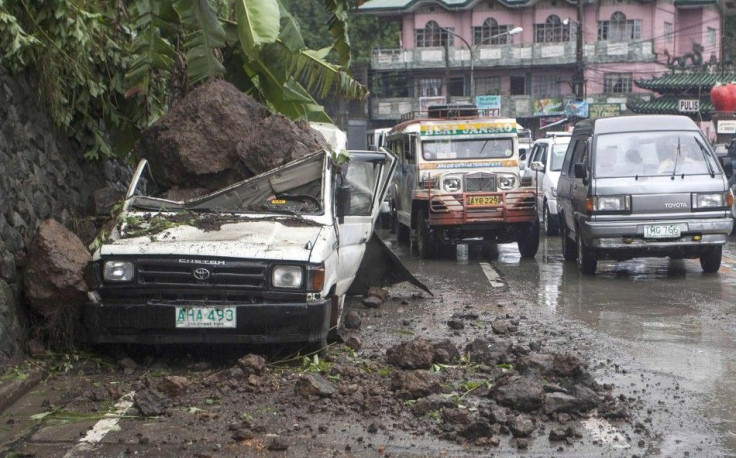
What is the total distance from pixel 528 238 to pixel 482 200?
1072mm

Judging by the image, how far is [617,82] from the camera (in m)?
64.2

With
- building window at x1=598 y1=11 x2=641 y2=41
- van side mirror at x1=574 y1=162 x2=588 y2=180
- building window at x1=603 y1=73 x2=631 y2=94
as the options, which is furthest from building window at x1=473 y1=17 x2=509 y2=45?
van side mirror at x1=574 y1=162 x2=588 y2=180

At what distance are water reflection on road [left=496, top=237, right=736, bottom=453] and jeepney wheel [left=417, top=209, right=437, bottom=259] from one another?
1.15 metres

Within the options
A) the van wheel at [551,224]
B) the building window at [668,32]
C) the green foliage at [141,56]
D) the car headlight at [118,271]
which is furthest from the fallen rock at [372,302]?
the building window at [668,32]

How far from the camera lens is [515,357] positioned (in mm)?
8188

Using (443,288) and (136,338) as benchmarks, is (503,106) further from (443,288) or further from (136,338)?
(136,338)

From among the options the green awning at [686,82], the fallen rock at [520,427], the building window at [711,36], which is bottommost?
the fallen rock at [520,427]

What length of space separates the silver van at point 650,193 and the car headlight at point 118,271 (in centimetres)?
751

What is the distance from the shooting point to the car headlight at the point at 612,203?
1358 centimetres

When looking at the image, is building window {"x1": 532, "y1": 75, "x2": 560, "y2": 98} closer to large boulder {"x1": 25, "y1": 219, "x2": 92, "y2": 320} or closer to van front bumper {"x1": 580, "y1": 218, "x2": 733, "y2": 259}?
van front bumper {"x1": 580, "y1": 218, "x2": 733, "y2": 259}

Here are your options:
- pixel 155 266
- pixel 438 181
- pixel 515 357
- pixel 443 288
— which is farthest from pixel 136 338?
pixel 438 181

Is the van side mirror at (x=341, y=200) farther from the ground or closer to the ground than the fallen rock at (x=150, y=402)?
farther from the ground

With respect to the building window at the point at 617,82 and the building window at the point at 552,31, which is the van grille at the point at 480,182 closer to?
the building window at the point at 552,31

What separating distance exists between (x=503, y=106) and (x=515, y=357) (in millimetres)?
56923
